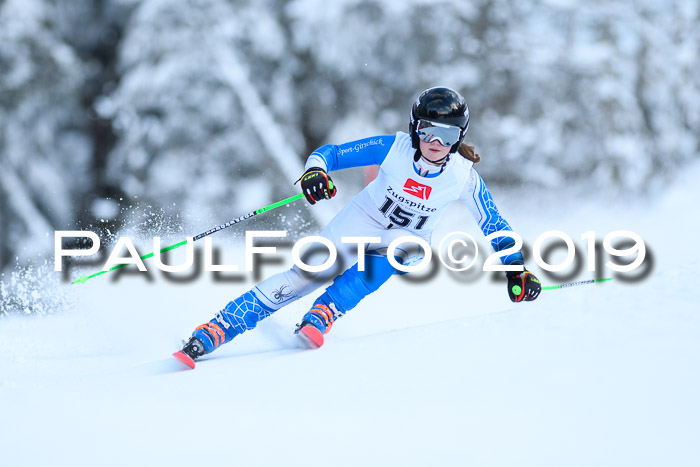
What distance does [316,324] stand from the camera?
11.0 feet

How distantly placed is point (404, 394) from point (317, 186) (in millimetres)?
1099

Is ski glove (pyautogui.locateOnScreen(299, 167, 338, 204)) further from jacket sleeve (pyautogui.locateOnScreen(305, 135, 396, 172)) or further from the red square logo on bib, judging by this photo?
the red square logo on bib

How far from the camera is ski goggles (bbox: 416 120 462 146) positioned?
116 inches

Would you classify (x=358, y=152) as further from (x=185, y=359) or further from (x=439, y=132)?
(x=185, y=359)

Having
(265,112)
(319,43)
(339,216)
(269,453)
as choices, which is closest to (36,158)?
(265,112)

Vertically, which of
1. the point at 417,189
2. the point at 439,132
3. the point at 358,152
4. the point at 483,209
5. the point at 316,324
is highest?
the point at 358,152

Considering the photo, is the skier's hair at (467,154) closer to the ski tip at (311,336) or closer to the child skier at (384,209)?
the child skier at (384,209)

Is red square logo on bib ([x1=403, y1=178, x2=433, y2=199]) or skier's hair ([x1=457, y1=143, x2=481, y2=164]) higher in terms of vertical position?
skier's hair ([x1=457, y1=143, x2=481, y2=164])

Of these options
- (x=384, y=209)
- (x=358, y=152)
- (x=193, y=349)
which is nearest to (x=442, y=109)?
(x=358, y=152)

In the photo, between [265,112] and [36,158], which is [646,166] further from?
[36,158]

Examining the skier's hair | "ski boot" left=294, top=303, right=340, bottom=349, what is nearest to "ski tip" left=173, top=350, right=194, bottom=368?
"ski boot" left=294, top=303, right=340, bottom=349

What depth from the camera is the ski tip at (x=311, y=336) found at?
3240 mm

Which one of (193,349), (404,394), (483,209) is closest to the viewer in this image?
(404,394)

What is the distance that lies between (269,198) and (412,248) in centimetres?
612
